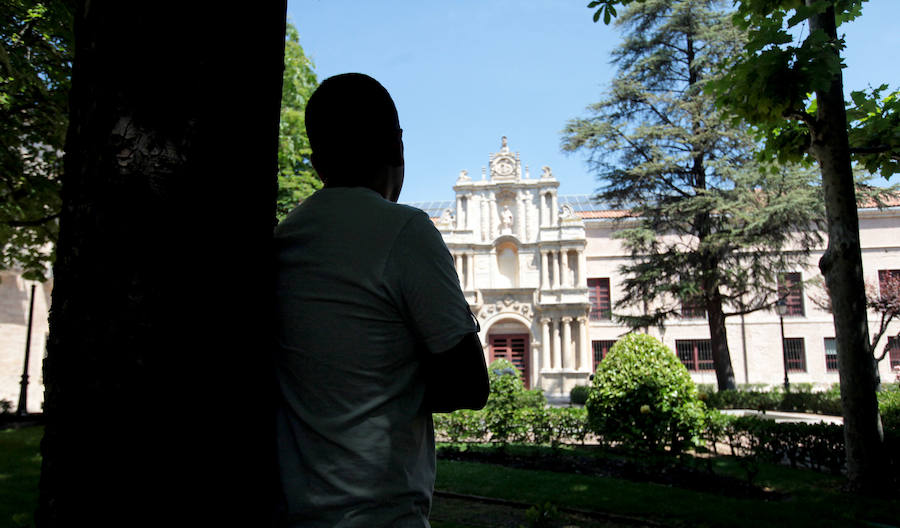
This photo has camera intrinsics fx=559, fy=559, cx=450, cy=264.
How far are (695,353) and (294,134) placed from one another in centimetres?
2765

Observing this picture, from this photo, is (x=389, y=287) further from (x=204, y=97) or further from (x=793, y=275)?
(x=793, y=275)

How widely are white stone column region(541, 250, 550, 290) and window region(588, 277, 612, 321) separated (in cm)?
431

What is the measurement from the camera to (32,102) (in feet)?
26.2

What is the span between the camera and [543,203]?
34.6 meters

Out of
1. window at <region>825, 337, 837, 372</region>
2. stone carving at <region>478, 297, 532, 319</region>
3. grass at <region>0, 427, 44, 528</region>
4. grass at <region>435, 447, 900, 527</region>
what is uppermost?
stone carving at <region>478, 297, 532, 319</region>

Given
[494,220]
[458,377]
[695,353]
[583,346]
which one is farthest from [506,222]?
[458,377]

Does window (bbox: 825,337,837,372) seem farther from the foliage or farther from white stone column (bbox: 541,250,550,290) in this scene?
the foliage

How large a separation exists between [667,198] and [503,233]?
12484mm

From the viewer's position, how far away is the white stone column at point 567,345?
106 ft

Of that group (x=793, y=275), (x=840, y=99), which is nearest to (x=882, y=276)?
(x=793, y=275)

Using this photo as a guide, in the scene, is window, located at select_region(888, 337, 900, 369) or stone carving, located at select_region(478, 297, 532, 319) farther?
stone carving, located at select_region(478, 297, 532, 319)

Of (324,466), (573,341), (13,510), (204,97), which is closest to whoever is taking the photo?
(324,466)

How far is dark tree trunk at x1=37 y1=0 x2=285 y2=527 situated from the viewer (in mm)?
1153

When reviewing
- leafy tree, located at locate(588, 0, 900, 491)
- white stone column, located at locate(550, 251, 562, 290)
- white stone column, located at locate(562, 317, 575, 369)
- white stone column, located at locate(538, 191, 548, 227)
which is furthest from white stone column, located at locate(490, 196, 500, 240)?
leafy tree, located at locate(588, 0, 900, 491)
